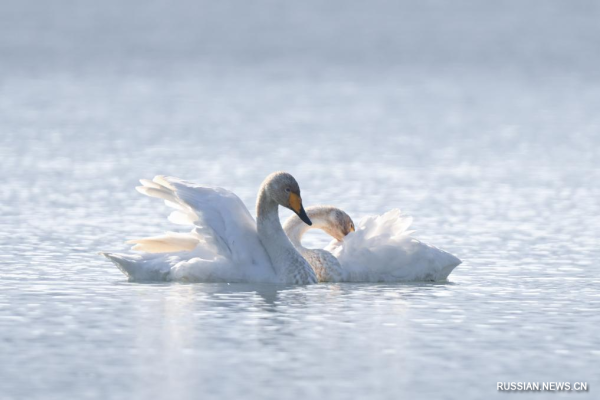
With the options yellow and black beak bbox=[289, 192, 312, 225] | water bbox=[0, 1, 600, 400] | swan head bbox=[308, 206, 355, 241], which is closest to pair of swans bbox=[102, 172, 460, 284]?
yellow and black beak bbox=[289, 192, 312, 225]

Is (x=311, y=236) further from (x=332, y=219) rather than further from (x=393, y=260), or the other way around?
(x=393, y=260)

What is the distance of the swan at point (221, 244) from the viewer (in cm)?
1320

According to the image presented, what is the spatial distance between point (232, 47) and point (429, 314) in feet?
246

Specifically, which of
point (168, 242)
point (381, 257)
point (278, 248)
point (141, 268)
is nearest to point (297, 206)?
point (278, 248)

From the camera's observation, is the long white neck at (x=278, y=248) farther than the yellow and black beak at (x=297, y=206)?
No

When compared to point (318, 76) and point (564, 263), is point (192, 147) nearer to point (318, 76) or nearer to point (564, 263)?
point (564, 263)

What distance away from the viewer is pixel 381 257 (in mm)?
13766

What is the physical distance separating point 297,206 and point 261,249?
1.83ft

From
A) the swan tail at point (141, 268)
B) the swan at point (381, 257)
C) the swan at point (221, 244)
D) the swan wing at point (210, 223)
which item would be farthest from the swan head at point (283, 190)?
the swan tail at point (141, 268)

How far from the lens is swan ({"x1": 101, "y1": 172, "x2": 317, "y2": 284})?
1320 cm

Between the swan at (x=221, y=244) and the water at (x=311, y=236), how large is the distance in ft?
0.73

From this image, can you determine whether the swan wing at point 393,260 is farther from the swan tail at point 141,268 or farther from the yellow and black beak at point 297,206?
the swan tail at point 141,268

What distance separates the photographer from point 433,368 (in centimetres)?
988

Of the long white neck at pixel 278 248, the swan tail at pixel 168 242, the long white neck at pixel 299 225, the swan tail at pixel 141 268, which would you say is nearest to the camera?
the swan tail at pixel 141 268
